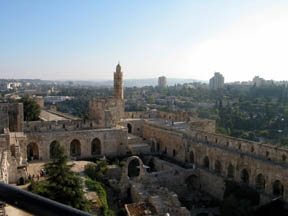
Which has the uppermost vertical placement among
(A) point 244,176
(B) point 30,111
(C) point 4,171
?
(B) point 30,111

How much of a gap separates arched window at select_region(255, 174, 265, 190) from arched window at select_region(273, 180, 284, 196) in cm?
63

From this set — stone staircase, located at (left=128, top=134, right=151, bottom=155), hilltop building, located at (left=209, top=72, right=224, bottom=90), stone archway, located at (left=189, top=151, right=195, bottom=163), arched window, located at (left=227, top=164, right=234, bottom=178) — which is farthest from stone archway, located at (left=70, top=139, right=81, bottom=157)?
hilltop building, located at (left=209, top=72, right=224, bottom=90)

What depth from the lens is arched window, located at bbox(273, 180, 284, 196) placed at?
15.7 m

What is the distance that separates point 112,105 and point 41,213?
89.0 feet

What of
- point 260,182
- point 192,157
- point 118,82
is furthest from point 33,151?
point 260,182

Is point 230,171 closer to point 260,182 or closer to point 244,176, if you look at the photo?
point 244,176

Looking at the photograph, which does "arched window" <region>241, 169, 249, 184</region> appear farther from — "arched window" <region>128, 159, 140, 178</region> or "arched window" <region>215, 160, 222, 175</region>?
"arched window" <region>128, 159, 140, 178</region>

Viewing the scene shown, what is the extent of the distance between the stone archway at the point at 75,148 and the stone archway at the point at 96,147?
1246 mm

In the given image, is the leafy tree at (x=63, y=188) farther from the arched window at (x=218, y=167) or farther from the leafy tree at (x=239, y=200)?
the arched window at (x=218, y=167)

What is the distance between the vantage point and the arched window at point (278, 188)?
15.7 metres

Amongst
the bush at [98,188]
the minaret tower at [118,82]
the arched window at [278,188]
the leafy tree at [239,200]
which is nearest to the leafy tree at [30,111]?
the minaret tower at [118,82]

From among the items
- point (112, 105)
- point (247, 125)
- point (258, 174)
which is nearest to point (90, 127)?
point (112, 105)

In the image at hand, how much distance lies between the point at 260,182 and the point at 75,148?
14459mm

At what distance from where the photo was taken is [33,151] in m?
22.5
